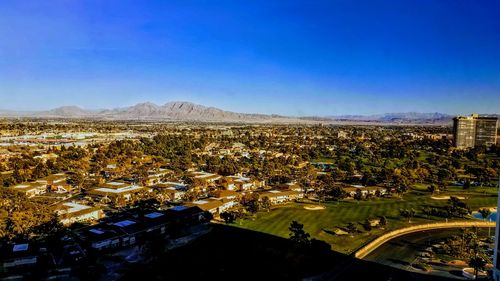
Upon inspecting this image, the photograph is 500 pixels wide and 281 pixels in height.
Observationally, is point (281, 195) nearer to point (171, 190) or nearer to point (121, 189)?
point (171, 190)

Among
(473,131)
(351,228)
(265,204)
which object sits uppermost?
(473,131)

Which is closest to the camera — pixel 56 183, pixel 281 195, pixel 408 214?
pixel 408 214

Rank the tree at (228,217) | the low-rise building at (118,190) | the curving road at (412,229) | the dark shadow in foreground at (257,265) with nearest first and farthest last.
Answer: the dark shadow in foreground at (257,265), the curving road at (412,229), the tree at (228,217), the low-rise building at (118,190)

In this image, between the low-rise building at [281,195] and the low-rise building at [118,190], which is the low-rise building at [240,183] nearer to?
the low-rise building at [281,195]

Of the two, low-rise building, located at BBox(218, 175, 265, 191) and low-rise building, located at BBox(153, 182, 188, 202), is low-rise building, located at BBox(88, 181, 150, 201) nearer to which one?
low-rise building, located at BBox(153, 182, 188, 202)

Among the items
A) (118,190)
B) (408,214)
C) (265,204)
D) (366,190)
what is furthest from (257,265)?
(366,190)

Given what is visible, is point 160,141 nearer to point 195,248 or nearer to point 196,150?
point 196,150

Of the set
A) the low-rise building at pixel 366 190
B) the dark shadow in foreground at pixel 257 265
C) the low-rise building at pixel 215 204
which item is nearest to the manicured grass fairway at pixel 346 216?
the low-rise building at pixel 366 190
